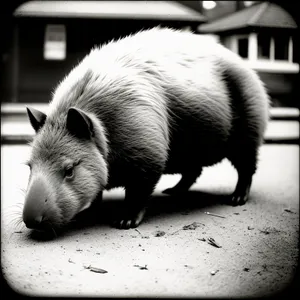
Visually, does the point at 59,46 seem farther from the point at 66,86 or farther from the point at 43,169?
the point at 43,169

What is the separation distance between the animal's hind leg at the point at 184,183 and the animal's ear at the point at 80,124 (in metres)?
1.27

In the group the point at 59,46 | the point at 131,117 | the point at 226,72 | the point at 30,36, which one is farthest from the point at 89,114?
the point at 59,46

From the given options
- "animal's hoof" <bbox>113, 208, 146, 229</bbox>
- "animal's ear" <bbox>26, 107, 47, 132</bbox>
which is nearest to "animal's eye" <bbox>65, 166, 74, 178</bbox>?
"animal's ear" <bbox>26, 107, 47, 132</bbox>

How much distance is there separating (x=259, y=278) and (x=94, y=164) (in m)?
1.07

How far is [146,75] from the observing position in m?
2.68

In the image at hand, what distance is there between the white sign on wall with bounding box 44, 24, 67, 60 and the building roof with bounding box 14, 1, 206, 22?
893 millimetres

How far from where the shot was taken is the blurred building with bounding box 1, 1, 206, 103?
8.72ft

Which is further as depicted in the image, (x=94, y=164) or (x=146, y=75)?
(x=146, y=75)

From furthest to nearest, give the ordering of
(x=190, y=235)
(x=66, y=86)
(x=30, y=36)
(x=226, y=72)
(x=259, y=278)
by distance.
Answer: (x=30, y=36)
(x=226, y=72)
(x=66, y=86)
(x=190, y=235)
(x=259, y=278)

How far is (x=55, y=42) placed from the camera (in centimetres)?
462

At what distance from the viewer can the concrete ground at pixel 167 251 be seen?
172 cm

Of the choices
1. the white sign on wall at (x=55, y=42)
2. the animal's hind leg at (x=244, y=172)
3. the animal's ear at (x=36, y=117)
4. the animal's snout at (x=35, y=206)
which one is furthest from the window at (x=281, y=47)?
the white sign on wall at (x=55, y=42)

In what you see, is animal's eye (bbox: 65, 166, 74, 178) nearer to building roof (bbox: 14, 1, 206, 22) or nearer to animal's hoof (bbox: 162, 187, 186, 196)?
building roof (bbox: 14, 1, 206, 22)

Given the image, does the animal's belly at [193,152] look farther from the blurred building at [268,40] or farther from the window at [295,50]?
the window at [295,50]
